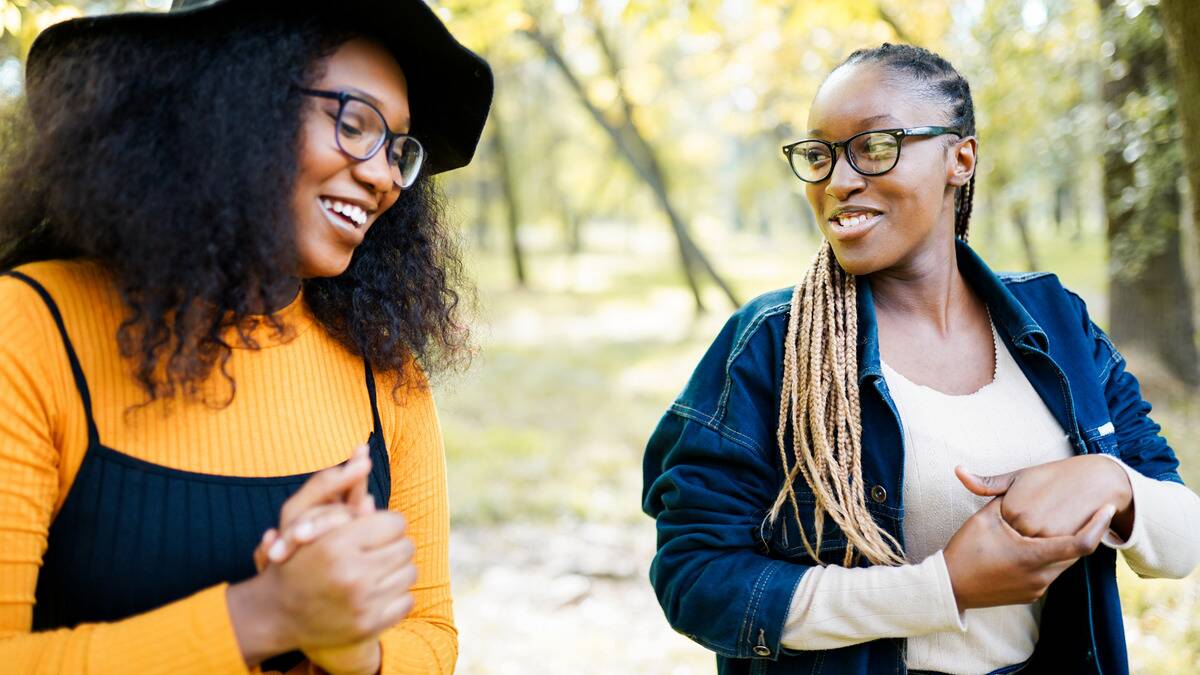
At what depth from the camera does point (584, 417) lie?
9.66 meters

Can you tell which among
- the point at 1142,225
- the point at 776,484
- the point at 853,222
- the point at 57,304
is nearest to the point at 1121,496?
the point at 776,484

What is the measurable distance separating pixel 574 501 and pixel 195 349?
5423mm

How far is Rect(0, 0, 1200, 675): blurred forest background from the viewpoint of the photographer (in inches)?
170

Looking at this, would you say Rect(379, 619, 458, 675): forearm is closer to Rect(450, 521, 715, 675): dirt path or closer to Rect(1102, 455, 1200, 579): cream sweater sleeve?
Rect(1102, 455, 1200, 579): cream sweater sleeve

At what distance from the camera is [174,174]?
59.1 inches

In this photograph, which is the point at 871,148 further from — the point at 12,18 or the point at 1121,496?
the point at 12,18

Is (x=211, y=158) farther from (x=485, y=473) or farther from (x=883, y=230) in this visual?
(x=485, y=473)

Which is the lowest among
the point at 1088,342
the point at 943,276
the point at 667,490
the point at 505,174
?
the point at 667,490

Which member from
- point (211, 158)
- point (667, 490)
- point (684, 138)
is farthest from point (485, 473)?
point (684, 138)

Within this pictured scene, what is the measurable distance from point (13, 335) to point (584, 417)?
836 cm

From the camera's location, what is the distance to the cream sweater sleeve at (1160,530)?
188 centimetres

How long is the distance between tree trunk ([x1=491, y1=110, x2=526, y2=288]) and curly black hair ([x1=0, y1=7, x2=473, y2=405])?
18.5m

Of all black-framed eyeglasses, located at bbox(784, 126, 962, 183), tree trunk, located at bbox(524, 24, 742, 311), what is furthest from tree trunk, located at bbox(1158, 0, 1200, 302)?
tree trunk, located at bbox(524, 24, 742, 311)

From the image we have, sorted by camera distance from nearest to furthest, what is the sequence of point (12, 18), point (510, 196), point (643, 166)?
point (12, 18)
point (643, 166)
point (510, 196)
